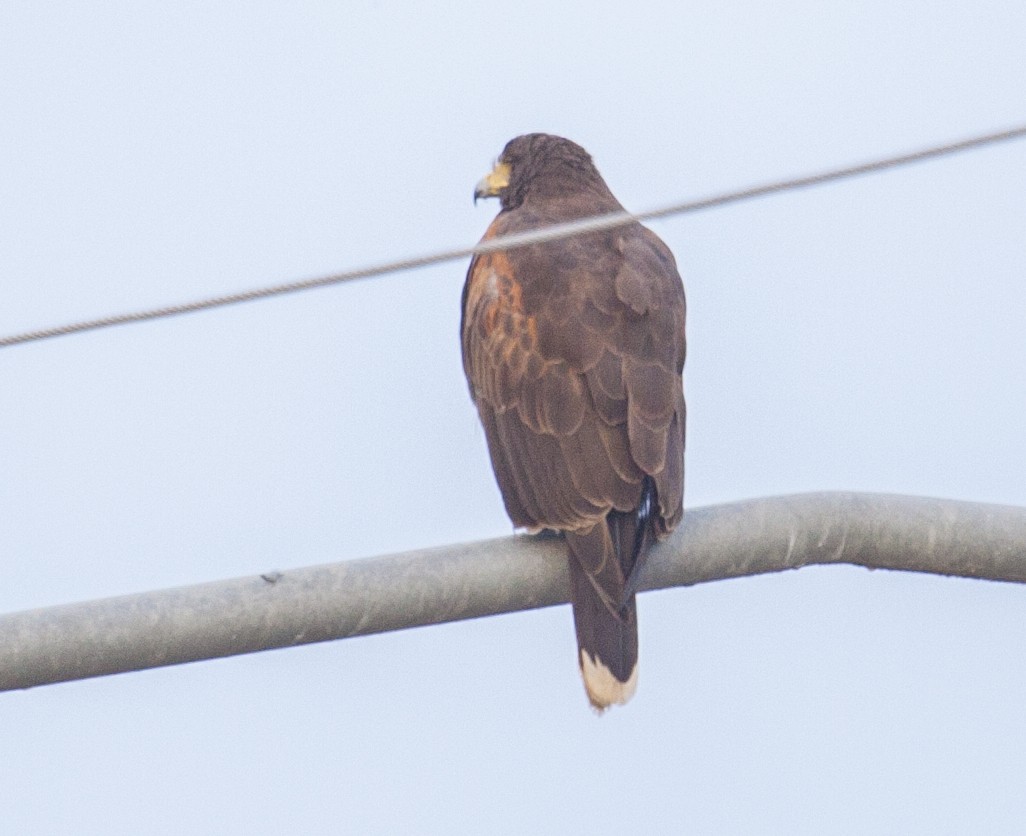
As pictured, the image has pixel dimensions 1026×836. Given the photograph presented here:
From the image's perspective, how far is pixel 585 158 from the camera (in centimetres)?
767

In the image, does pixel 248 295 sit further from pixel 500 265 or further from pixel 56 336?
pixel 500 265

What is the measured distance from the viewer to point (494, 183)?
25.3ft

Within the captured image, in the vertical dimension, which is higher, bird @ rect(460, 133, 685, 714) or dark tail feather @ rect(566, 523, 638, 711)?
bird @ rect(460, 133, 685, 714)

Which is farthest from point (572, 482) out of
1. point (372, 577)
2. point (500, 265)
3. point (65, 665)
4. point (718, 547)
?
point (65, 665)

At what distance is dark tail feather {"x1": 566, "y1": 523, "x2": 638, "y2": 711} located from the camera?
5.02 m

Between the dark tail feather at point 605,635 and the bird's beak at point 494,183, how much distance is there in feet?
9.50

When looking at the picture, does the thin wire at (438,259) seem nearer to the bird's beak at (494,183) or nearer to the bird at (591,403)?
the bird at (591,403)

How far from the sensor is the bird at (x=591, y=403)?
5051 millimetres

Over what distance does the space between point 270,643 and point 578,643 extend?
5.57 ft

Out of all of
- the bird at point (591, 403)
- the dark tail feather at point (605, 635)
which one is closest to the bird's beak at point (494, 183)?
the bird at point (591, 403)

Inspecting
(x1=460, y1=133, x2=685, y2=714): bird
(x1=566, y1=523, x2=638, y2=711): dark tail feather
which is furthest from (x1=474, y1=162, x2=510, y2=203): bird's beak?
(x1=566, y1=523, x2=638, y2=711): dark tail feather

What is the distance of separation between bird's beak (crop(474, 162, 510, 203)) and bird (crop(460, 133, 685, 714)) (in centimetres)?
Answer: 125

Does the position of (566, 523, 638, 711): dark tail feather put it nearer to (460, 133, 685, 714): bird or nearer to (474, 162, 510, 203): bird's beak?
(460, 133, 685, 714): bird

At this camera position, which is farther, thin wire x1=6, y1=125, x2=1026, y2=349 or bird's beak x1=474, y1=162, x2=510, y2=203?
bird's beak x1=474, y1=162, x2=510, y2=203
